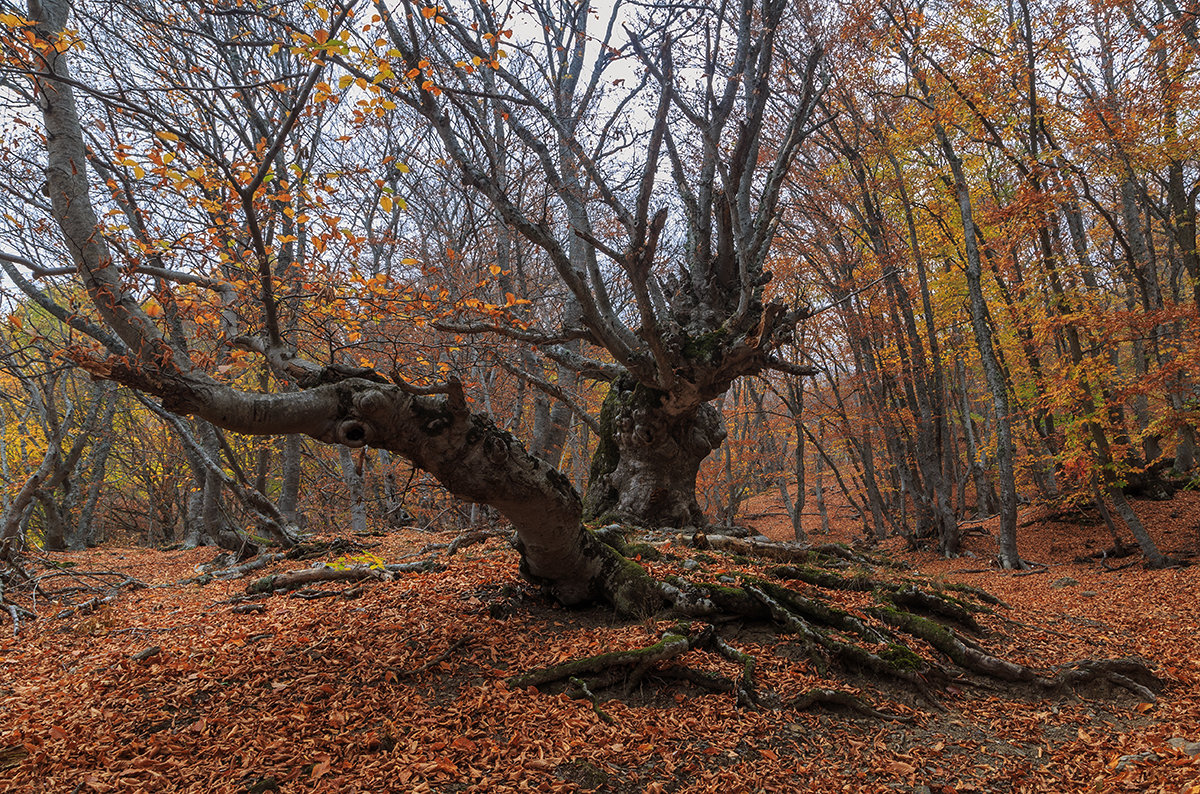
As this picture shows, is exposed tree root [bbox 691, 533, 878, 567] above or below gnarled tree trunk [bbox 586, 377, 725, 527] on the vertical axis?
below

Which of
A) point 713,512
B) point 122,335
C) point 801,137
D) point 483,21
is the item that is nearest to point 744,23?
point 801,137

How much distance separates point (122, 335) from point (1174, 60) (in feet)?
44.6

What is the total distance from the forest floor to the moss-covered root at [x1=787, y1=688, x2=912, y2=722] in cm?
5

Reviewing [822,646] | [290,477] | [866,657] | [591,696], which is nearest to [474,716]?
[591,696]

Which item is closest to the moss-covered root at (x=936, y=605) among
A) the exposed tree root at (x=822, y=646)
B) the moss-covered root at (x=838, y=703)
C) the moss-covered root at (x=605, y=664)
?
the exposed tree root at (x=822, y=646)

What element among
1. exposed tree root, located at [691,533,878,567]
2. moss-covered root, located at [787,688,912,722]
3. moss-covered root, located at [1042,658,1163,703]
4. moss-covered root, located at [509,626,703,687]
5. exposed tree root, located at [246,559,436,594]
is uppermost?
exposed tree root, located at [246,559,436,594]

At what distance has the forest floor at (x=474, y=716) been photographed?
8.95 feet

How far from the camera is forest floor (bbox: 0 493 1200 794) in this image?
8.95 feet

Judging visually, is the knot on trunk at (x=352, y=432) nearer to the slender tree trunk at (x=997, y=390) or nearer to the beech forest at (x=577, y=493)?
the beech forest at (x=577, y=493)

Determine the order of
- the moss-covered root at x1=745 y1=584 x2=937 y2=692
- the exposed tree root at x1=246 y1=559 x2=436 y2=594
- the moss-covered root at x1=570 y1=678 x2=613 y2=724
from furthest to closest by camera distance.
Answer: the exposed tree root at x1=246 y1=559 x2=436 y2=594 < the moss-covered root at x1=745 y1=584 x2=937 y2=692 < the moss-covered root at x1=570 y1=678 x2=613 y2=724

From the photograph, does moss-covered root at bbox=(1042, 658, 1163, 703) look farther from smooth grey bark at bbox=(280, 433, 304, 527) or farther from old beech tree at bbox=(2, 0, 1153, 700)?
smooth grey bark at bbox=(280, 433, 304, 527)

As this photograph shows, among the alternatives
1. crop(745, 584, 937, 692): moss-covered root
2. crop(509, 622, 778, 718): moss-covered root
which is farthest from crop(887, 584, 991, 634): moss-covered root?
crop(509, 622, 778, 718): moss-covered root

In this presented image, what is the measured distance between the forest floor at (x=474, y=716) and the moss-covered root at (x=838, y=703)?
0.05m

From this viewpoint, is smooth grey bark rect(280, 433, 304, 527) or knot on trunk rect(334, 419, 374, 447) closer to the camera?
knot on trunk rect(334, 419, 374, 447)
